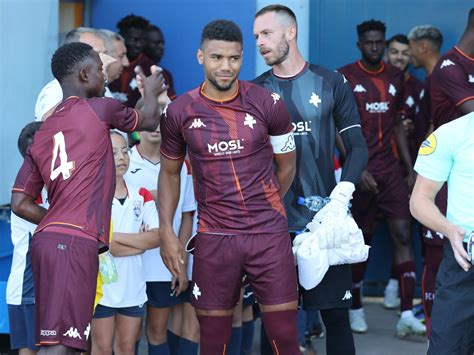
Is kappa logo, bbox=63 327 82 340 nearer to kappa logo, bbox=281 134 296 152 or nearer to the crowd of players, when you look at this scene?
the crowd of players

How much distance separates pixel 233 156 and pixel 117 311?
122 cm

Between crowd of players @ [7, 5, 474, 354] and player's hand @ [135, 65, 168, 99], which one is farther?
player's hand @ [135, 65, 168, 99]

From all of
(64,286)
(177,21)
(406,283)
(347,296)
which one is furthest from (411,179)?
(64,286)

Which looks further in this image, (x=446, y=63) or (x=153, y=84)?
(x=446, y=63)

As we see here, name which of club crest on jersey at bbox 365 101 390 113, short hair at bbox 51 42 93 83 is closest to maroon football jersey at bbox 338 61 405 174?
club crest on jersey at bbox 365 101 390 113

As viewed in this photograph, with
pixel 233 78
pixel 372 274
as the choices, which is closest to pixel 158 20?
pixel 372 274

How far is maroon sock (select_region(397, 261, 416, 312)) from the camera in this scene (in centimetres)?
777

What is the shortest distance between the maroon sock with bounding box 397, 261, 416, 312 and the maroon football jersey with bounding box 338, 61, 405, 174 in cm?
→ 76

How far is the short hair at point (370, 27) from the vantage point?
820 cm

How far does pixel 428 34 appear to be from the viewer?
330 inches

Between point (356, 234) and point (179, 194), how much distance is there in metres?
1.02

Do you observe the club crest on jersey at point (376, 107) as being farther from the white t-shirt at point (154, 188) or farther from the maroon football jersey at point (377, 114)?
the white t-shirt at point (154, 188)

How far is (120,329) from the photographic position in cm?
599

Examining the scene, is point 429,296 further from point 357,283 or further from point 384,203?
point 384,203
